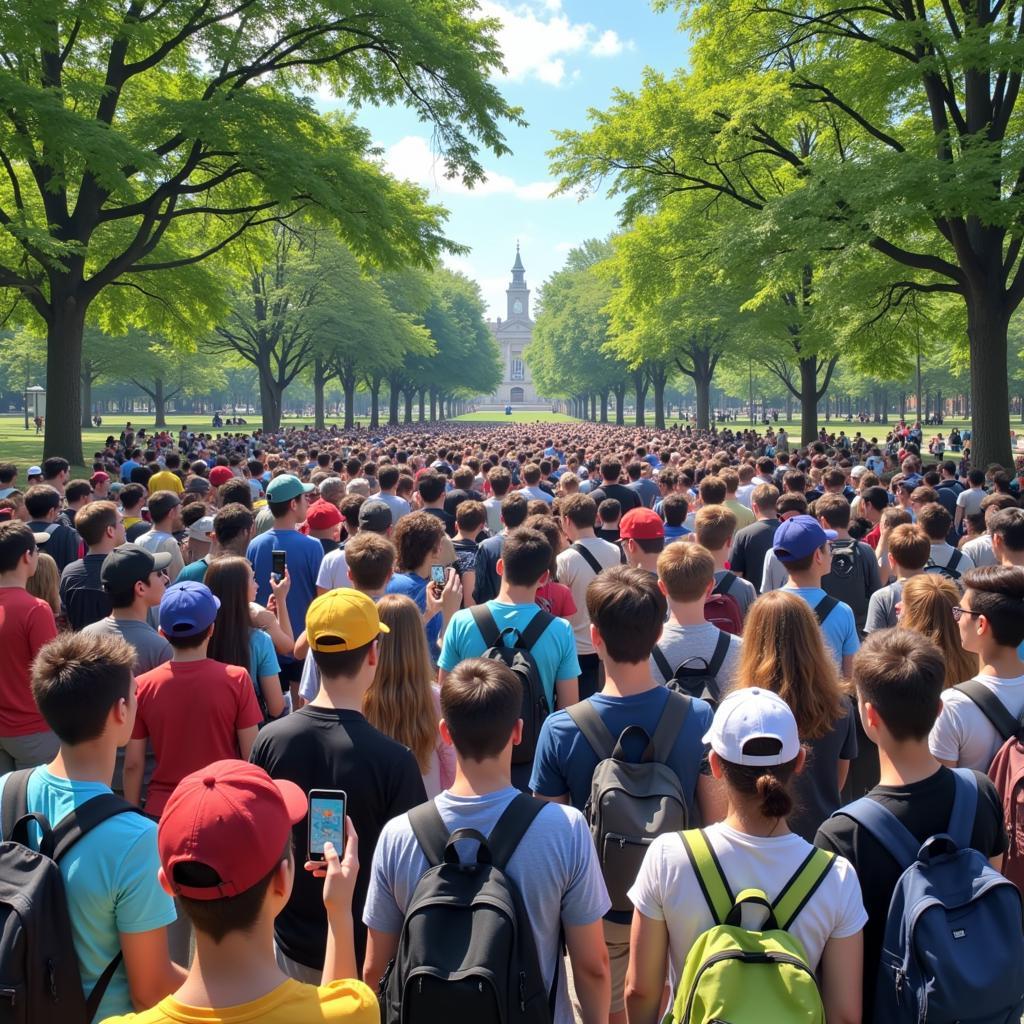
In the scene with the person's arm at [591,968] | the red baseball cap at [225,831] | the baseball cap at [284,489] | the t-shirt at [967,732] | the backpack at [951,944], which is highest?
the baseball cap at [284,489]

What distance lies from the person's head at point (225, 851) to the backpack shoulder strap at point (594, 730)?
152cm

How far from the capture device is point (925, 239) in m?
24.1

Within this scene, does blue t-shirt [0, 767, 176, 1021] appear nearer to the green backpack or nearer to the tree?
the green backpack

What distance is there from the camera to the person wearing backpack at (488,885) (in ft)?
7.48

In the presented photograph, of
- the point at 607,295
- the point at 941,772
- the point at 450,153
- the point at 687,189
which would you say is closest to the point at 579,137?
the point at 687,189

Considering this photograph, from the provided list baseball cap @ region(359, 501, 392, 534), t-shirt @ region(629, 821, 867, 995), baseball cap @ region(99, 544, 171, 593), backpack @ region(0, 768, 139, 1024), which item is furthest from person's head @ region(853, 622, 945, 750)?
baseball cap @ region(359, 501, 392, 534)

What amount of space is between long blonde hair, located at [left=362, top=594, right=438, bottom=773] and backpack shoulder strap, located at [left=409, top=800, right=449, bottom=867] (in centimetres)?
121

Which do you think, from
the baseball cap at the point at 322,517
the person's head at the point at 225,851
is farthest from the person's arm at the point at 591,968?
the baseball cap at the point at 322,517

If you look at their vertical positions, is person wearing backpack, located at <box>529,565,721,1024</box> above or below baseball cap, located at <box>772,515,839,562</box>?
below

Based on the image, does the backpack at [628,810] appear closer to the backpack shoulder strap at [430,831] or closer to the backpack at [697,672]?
the backpack shoulder strap at [430,831]

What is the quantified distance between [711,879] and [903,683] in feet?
3.09

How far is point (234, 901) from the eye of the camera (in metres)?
1.99

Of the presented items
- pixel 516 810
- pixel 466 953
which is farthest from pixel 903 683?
pixel 466 953

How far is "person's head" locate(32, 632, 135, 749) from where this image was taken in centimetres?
291
